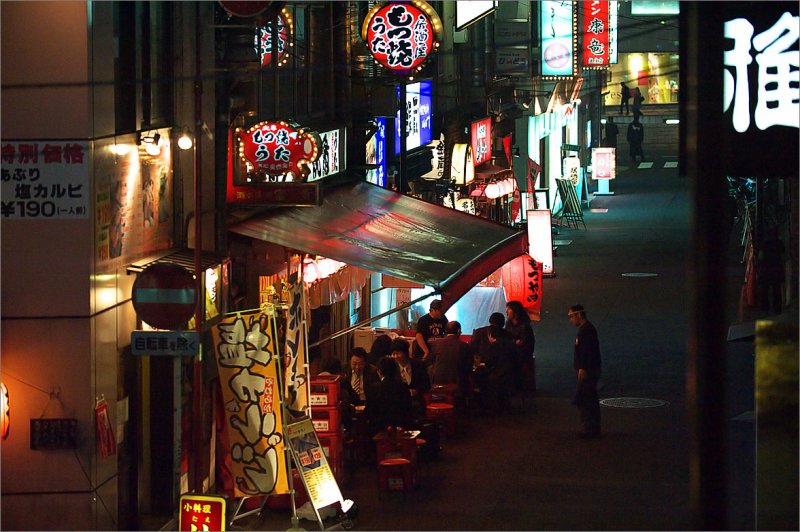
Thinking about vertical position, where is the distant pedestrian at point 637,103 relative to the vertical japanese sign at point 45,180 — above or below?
above

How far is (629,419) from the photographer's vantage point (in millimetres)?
19656

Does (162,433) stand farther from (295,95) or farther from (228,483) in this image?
(295,95)

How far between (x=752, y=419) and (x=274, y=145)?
852 cm

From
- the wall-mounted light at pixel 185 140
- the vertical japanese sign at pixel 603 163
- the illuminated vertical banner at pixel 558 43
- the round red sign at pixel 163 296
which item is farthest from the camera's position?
the vertical japanese sign at pixel 603 163

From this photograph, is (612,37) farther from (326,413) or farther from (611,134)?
(326,413)

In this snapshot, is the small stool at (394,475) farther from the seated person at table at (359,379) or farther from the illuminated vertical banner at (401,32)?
the illuminated vertical banner at (401,32)

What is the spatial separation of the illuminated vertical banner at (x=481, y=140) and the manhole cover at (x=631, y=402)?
1305cm

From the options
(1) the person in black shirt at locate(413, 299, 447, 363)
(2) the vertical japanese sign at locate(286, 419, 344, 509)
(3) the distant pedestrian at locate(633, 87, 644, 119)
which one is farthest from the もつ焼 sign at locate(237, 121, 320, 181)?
(3) the distant pedestrian at locate(633, 87, 644, 119)

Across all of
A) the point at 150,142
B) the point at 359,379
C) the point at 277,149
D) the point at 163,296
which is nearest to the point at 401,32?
the point at 277,149

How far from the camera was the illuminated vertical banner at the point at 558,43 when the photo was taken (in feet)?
121

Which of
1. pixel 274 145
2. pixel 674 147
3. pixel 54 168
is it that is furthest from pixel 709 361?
pixel 674 147

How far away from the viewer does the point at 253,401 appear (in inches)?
542

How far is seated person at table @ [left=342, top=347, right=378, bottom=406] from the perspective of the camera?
58.9 ft

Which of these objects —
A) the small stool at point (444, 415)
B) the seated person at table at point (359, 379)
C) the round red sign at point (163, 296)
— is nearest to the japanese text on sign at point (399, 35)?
the seated person at table at point (359, 379)
